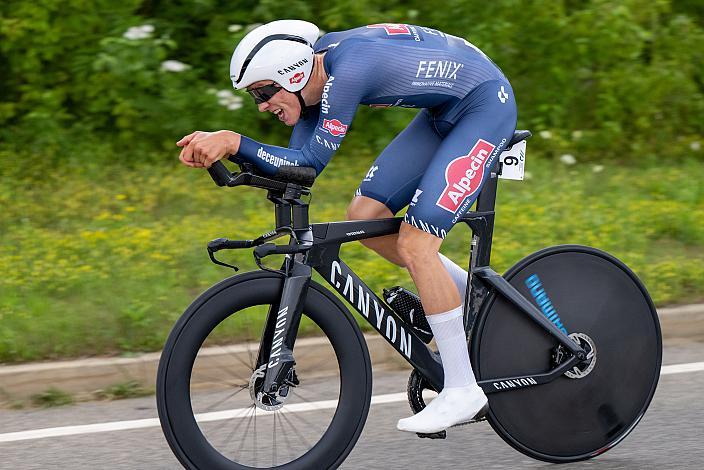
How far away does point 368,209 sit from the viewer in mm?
4715

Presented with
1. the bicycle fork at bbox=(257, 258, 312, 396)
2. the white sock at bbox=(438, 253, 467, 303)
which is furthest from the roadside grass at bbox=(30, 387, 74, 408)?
the white sock at bbox=(438, 253, 467, 303)

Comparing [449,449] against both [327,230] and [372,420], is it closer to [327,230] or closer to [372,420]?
[372,420]

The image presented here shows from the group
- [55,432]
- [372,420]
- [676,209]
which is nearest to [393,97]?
[372,420]

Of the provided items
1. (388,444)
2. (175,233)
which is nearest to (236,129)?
(175,233)

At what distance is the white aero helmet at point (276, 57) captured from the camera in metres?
4.12

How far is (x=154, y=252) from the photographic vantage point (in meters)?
7.40

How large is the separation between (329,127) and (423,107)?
0.58m

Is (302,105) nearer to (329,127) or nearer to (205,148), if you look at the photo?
(329,127)

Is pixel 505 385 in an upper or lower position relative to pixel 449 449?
upper

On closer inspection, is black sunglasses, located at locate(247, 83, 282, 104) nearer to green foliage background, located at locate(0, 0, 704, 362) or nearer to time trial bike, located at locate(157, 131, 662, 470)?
time trial bike, located at locate(157, 131, 662, 470)

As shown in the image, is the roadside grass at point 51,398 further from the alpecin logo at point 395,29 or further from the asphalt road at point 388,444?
the alpecin logo at point 395,29

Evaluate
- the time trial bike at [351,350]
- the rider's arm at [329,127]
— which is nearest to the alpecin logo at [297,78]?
the rider's arm at [329,127]

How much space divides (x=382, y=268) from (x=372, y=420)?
183 centimetres

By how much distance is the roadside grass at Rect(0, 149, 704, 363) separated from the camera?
249 inches
